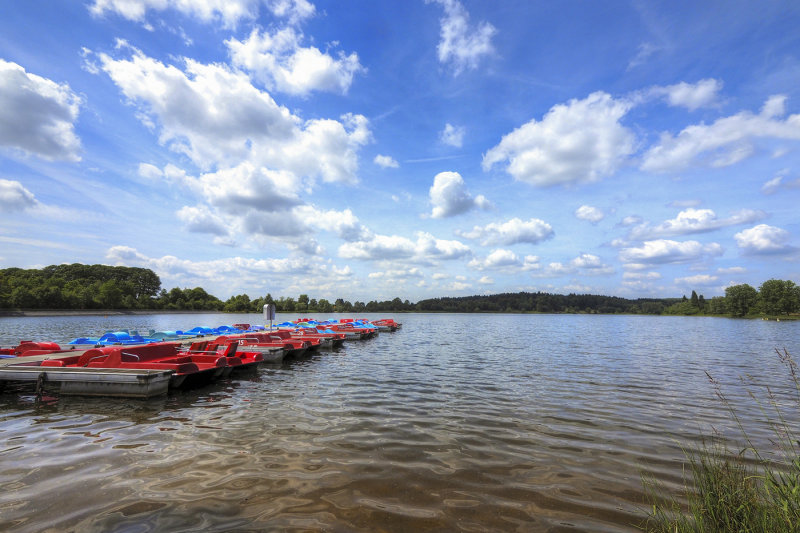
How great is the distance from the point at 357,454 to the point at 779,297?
17599 cm

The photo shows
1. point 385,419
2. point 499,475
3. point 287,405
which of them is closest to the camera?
point 499,475

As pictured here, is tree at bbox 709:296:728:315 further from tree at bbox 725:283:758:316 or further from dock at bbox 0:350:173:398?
dock at bbox 0:350:173:398

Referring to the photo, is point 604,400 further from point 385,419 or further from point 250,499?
point 250,499

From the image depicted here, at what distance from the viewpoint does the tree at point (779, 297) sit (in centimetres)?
12350

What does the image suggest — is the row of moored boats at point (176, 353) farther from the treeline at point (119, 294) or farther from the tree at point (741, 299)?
the tree at point (741, 299)

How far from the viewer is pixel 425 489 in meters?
7.16

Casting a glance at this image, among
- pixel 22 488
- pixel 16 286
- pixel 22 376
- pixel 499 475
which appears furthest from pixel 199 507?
pixel 16 286

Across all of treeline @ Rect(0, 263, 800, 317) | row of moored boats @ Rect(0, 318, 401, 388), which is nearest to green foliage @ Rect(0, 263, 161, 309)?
treeline @ Rect(0, 263, 800, 317)

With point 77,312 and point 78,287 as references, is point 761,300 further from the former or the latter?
point 78,287

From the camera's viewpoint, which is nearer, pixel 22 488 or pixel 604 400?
pixel 22 488

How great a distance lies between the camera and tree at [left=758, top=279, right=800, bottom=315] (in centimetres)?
12350

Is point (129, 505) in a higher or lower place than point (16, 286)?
lower

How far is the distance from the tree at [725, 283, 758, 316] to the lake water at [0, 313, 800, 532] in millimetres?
164184

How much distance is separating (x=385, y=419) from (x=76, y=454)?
8.22 m
